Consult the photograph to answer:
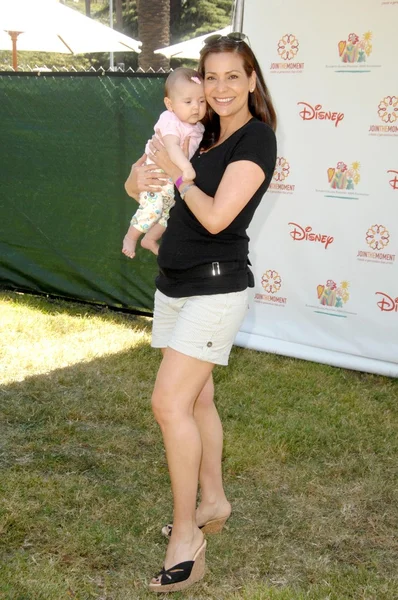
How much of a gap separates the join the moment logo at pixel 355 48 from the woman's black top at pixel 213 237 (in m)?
2.89

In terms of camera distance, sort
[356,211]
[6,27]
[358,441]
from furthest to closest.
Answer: [6,27] < [356,211] < [358,441]

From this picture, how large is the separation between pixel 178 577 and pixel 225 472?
1.14 meters

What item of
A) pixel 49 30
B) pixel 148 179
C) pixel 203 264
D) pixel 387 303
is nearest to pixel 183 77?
pixel 148 179

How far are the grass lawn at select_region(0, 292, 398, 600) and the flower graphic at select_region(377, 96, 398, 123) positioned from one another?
1.85 meters

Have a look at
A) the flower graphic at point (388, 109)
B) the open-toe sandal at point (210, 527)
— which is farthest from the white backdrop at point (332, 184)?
the open-toe sandal at point (210, 527)

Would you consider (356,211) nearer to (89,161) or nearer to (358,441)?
(358,441)

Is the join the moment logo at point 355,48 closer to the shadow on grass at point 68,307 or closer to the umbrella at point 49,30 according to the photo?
the shadow on grass at point 68,307

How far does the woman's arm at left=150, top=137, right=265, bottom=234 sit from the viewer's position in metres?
2.65

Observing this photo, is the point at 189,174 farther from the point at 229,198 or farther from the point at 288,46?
the point at 288,46

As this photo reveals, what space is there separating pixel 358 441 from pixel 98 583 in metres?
2.03

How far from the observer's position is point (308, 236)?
5867 millimetres

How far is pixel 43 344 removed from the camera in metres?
6.04

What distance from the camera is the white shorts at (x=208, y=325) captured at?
2865 mm

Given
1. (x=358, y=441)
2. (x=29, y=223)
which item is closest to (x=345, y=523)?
(x=358, y=441)
